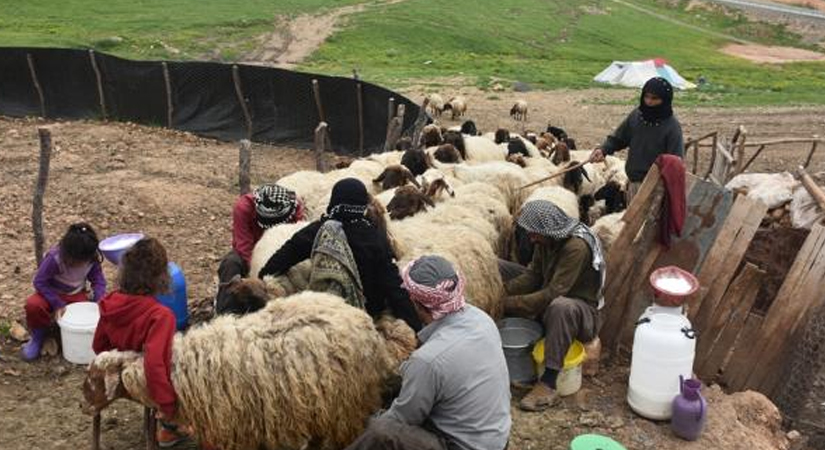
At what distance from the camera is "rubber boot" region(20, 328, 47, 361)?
594 cm

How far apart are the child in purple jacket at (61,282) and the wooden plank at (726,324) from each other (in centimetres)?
452

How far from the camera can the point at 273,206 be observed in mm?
6098

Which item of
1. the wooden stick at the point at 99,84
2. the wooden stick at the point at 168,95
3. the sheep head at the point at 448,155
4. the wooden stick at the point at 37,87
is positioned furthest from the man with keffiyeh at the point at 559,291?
the wooden stick at the point at 37,87

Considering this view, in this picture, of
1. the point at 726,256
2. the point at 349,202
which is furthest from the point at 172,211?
the point at 726,256

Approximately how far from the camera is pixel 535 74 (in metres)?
28.9

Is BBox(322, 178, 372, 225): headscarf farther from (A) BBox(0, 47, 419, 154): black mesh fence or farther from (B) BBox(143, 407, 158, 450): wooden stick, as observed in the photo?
(A) BBox(0, 47, 419, 154): black mesh fence

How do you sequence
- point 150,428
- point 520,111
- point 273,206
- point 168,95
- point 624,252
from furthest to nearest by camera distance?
point 520,111
point 168,95
point 273,206
point 624,252
point 150,428

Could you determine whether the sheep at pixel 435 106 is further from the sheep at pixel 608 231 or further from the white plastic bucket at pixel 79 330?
the white plastic bucket at pixel 79 330

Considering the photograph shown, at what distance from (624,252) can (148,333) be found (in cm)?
345

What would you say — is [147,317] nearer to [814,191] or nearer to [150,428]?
[150,428]

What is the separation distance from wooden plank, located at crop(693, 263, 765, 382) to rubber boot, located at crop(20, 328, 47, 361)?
4957 millimetres

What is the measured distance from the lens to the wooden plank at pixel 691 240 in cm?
558

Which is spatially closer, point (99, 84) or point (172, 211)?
point (172, 211)

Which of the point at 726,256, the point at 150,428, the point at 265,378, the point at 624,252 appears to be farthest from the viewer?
the point at 624,252
